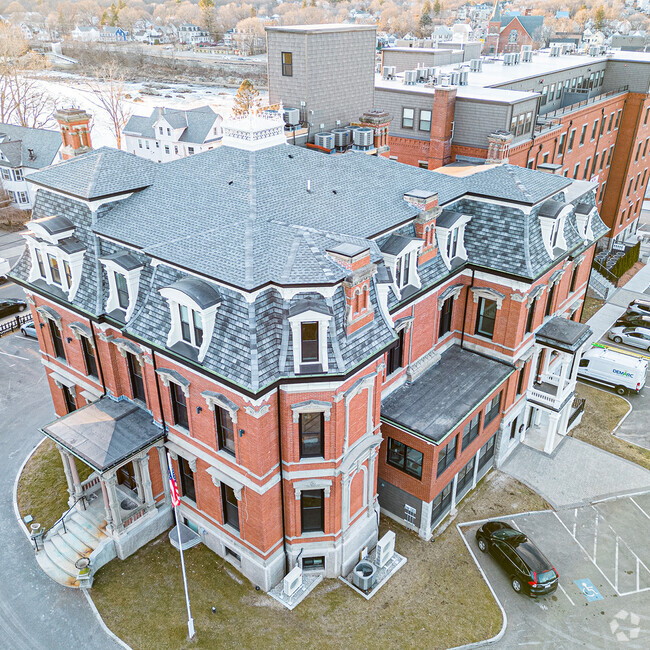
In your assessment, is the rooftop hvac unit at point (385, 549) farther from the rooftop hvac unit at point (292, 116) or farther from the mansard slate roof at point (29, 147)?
the mansard slate roof at point (29, 147)

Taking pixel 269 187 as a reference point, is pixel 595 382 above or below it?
below

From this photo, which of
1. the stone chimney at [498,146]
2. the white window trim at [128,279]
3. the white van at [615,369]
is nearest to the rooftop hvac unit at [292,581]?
the white window trim at [128,279]

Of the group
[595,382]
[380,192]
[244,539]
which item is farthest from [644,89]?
[244,539]

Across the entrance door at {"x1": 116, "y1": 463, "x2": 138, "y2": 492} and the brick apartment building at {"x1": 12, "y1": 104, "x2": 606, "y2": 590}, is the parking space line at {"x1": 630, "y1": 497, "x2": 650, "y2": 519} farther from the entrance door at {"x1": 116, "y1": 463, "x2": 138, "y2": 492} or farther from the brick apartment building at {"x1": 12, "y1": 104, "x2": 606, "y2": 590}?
the entrance door at {"x1": 116, "y1": 463, "x2": 138, "y2": 492}

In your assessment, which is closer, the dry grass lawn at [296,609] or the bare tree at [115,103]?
the dry grass lawn at [296,609]

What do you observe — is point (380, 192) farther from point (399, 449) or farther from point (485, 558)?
point (485, 558)

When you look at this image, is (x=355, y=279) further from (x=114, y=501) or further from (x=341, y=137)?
(x=341, y=137)
